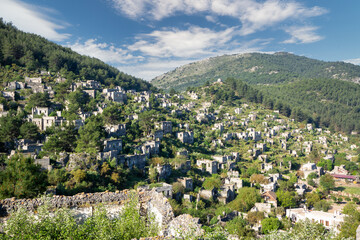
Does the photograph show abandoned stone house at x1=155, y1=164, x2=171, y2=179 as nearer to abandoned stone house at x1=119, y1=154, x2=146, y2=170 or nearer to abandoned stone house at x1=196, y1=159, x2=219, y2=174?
abandoned stone house at x1=119, y1=154, x2=146, y2=170

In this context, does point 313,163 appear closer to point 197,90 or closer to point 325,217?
point 325,217

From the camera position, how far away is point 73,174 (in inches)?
990

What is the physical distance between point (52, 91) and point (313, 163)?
6011cm

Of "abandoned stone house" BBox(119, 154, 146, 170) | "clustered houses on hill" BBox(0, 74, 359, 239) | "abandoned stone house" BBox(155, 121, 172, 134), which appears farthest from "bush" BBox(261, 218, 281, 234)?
"abandoned stone house" BBox(155, 121, 172, 134)

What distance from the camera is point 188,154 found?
146 ft

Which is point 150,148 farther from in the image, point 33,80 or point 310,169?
point 310,169

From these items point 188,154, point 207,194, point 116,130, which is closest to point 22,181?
point 207,194

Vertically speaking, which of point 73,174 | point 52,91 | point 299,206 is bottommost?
point 299,206

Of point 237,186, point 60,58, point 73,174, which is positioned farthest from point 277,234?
point 60,58

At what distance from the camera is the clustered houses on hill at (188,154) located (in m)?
29.7

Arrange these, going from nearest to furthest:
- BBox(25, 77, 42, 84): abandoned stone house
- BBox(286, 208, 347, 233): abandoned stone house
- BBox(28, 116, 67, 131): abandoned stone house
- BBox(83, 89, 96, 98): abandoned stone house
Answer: BBox(286, 208, 347, 233): abandoned stone house → BBox(28, 116, 67, 131): abandoned stone house → BBox(25, 77, 42, 84): abandoned stone house → BBox(83, 89, 96, 98): abandoned stone house

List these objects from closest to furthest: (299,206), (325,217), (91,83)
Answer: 1. (325,217)
2. (299,206)
3. (91,83)

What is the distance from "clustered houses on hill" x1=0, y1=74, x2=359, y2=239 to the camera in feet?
97.4

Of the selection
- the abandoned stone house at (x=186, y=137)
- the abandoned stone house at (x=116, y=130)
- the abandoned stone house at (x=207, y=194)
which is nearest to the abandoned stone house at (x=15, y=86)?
the abandoned stone house at (x=116, y=130)
